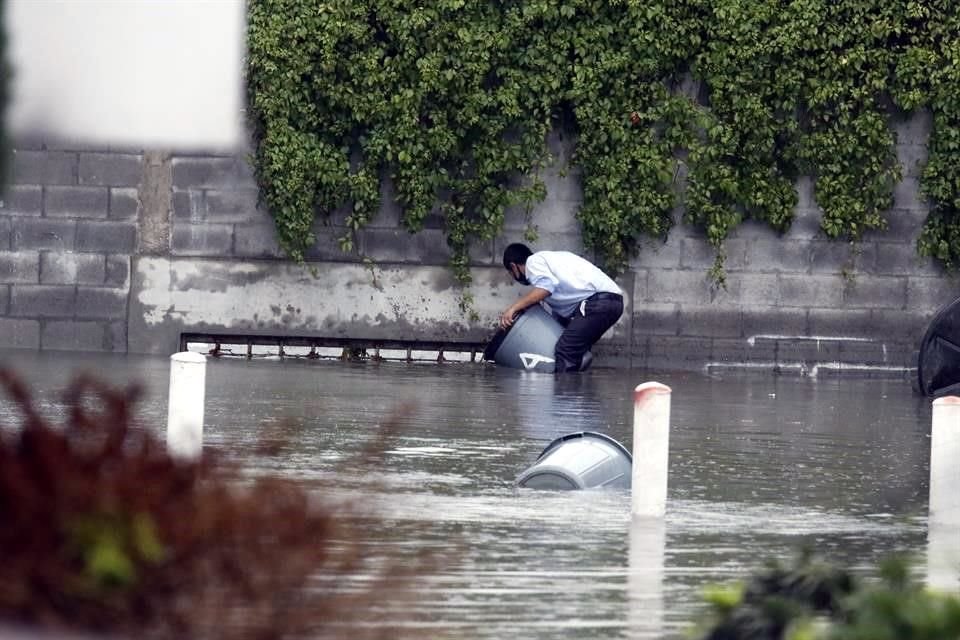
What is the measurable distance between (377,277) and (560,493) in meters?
9.68

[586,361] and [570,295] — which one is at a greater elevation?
[570,295]

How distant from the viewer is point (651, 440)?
8.19 m

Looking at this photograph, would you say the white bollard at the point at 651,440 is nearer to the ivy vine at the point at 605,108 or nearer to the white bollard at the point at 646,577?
the white bollard at the point at 646,577

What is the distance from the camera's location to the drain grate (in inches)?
735

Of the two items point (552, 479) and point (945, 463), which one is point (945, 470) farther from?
point (552, 479)

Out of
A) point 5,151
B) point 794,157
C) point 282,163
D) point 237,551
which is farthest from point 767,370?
point 237,551

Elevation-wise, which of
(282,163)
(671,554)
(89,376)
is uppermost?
(282,163)

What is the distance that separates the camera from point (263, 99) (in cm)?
1828

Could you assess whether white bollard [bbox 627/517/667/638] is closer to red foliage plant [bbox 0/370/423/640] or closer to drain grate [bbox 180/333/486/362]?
red foliage plant [bbox 0/370/423/640]

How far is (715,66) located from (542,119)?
1.73 meters

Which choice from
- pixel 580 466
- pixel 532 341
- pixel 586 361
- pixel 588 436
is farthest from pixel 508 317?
pixel 580 466

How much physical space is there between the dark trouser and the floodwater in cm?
50

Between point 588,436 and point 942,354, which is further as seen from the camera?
point 942,354

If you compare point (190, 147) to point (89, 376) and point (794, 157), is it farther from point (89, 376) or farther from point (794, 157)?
point (89, 376)
